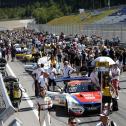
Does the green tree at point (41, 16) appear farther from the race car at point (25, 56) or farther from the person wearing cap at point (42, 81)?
the person wearing cap at point (42, 81)

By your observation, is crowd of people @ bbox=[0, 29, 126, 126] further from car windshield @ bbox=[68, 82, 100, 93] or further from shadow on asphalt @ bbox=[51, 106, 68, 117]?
shadow on asphalt @ bbox=[51, 106, 68, 117]

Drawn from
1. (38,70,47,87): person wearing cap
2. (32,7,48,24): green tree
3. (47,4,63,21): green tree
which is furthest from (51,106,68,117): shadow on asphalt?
(32,7,48,24): green tree

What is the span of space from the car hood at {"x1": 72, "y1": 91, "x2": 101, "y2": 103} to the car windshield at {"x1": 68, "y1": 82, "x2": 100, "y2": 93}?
38 centimetres

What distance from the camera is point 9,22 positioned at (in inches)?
6993

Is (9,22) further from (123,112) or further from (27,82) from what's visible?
(123,112)

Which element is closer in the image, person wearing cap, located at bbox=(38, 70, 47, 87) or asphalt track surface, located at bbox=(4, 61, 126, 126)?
asphalt track surface, located at bbox=(4, 61, 126, 126)

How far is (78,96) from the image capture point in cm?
1648

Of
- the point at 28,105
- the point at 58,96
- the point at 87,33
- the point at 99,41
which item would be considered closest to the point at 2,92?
the point at 58,96

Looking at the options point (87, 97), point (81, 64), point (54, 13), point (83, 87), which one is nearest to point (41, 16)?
point (54, 13)

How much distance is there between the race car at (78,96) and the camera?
1617 cm

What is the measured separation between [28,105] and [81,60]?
1506 centimetres

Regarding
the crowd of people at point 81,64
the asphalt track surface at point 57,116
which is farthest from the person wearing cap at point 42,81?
the asphalt track surface at point 57,116

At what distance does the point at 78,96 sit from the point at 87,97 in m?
0.29

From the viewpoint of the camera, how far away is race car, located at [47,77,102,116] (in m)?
16.2
